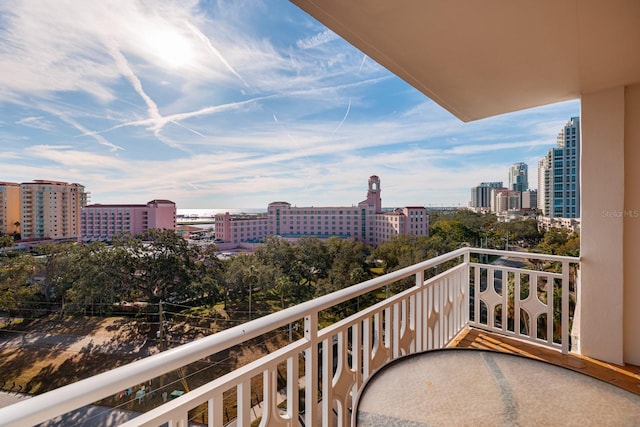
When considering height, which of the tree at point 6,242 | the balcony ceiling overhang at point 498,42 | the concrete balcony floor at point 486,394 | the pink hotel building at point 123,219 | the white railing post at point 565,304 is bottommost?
the white railing post at point 565,304

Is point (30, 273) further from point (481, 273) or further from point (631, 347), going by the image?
point (631, 347)

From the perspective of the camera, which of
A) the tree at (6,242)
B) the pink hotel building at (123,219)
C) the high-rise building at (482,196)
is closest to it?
the tree at (6,242)

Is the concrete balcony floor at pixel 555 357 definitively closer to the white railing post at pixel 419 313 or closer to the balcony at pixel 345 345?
the balcony at pixel 345 345

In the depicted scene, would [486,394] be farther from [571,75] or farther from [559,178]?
[559,178]

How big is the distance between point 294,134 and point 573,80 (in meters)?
12.3

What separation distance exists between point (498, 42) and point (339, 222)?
28.4 feet

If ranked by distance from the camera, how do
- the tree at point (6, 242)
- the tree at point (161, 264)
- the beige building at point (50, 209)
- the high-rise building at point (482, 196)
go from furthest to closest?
the high-rise building at point (482, 196) < the tree at point (161, 264) < the beige building at point (50, 209) < the tree at point (6, 242)

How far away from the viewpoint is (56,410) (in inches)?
20.0

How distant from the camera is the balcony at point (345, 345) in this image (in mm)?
662

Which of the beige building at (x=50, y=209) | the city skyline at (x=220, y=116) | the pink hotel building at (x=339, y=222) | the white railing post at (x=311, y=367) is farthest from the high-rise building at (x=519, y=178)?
the beige building at (x=50, y=209)

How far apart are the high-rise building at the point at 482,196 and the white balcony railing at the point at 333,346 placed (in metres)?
5.43

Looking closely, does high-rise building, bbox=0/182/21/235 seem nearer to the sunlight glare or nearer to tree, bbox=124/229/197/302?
tree, bbox=124/229/197/302

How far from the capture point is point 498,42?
1.75 m

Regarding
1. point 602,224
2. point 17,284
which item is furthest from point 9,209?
point 602,224
